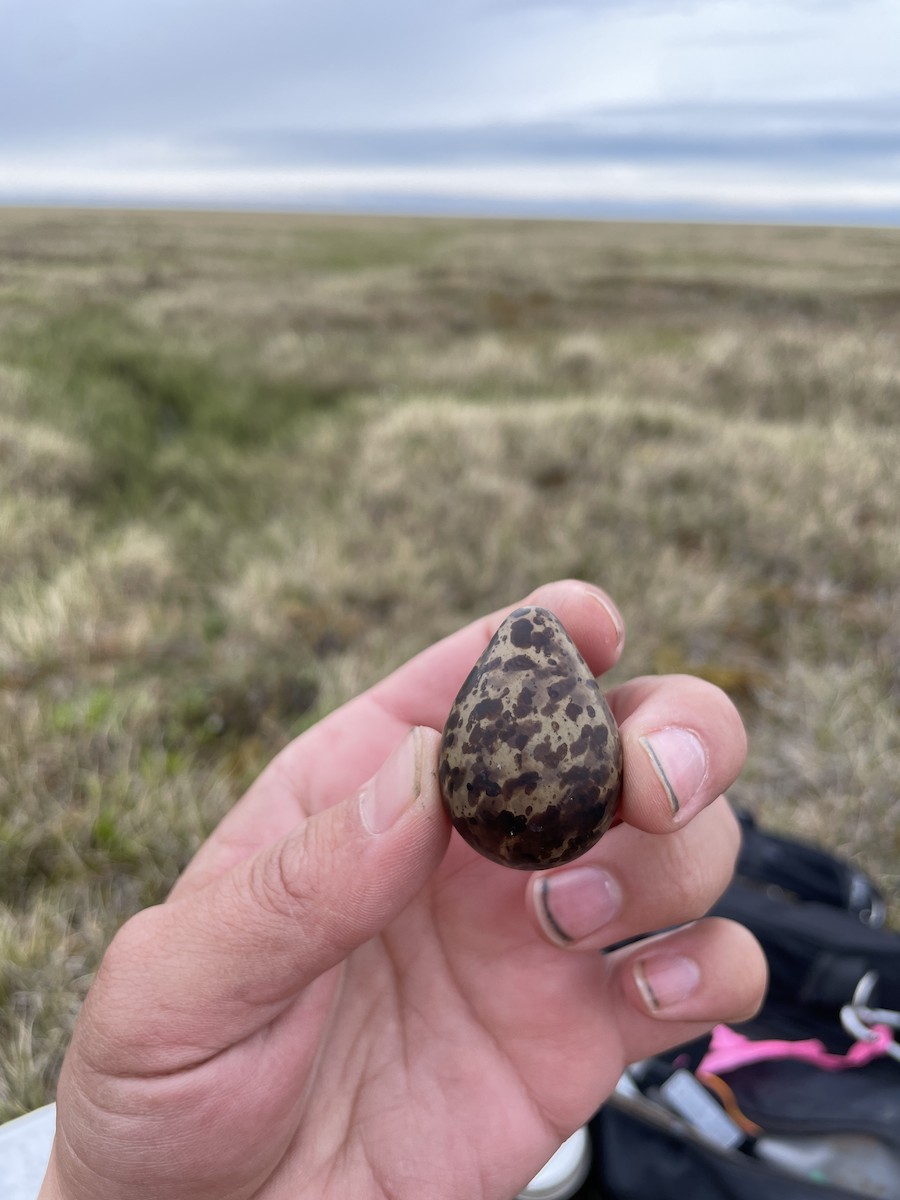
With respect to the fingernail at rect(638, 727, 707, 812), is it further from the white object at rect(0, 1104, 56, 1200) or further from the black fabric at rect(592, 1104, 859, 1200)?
the white object at rect(0, 1104, 56, 1200)

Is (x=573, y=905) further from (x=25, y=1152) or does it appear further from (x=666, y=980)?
(x=25, y=1152)

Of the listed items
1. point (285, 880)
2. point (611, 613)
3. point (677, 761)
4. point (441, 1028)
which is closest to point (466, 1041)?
point (441, 1028)

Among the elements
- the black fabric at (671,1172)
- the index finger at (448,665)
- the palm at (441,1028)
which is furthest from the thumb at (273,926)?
the black fabric at (671,1172)

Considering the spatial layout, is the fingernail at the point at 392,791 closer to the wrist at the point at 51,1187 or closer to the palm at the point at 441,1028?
the palm at the point at 441,1028

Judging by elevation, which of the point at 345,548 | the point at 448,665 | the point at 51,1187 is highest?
the point at 448,665

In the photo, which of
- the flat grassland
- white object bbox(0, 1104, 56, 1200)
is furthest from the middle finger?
the flat grassland
